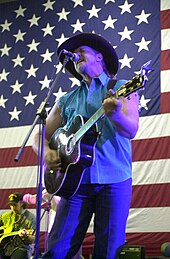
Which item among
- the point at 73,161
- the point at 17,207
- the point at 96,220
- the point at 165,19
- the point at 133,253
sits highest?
the point at 165,19

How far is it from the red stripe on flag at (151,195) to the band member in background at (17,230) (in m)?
1.13

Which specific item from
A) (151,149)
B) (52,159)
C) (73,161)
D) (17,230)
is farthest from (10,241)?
(73,161)

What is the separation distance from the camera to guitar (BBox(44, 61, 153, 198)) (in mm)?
2115

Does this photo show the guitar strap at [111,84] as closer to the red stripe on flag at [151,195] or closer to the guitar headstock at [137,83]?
the guitar headstock at [137,83]

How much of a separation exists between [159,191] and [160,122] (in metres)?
0.74

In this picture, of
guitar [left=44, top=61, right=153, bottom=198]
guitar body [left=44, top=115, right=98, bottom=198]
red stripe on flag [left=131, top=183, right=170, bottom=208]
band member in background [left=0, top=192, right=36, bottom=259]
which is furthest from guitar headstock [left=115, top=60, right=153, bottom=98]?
band member in background [left=0, top=192, right=36, bottom=259]

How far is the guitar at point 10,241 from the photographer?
4.71m

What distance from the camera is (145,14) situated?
5.27 m

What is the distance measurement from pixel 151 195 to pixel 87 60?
2656mm

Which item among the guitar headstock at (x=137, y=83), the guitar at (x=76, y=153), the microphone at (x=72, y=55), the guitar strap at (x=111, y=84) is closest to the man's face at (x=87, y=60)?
the microphone at (x=72, y=55)

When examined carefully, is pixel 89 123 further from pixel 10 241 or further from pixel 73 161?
pixel 10 241

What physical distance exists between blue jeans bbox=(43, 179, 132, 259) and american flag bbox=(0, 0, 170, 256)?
103 inches

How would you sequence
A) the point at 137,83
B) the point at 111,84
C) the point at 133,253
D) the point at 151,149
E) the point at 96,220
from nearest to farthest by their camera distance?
the point at 137,83
the point at 96,220
the point at 111,84
the point at 133,253
the point at 151,149

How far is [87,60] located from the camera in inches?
94.2
